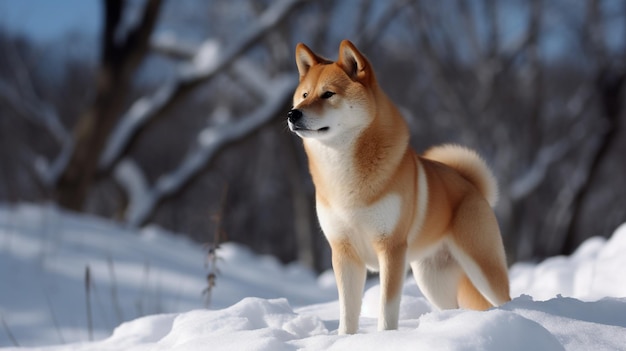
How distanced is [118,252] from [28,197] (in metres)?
15.5

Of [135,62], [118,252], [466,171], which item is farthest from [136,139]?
[466,171]

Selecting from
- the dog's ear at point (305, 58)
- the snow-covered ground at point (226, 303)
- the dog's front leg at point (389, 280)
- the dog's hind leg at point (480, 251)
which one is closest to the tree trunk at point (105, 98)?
the snow-covered ground at point (226, 303)

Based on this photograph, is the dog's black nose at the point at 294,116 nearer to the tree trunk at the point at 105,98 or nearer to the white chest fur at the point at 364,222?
the white chest fur at the point at 364,222

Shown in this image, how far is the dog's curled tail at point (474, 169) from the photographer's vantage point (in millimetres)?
2979

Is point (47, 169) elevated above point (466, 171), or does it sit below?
above

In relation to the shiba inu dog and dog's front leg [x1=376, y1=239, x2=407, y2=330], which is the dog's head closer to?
the shiba inu dog

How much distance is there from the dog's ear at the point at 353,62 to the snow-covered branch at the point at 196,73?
6732mm

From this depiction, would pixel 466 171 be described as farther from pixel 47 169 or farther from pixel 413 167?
pixel 47 169

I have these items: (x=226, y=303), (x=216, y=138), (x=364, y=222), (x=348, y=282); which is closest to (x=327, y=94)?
(x=364, y=222)

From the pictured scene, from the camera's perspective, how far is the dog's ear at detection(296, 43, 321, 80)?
2582 millimetres

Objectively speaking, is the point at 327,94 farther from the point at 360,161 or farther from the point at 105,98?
the point at 105,98

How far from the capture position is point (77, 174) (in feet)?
29.4

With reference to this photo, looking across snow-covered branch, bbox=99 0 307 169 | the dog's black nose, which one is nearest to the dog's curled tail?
the dog's black nose

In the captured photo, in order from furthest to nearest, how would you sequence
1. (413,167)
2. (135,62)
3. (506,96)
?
(506,96), (135,62), (413,167)
